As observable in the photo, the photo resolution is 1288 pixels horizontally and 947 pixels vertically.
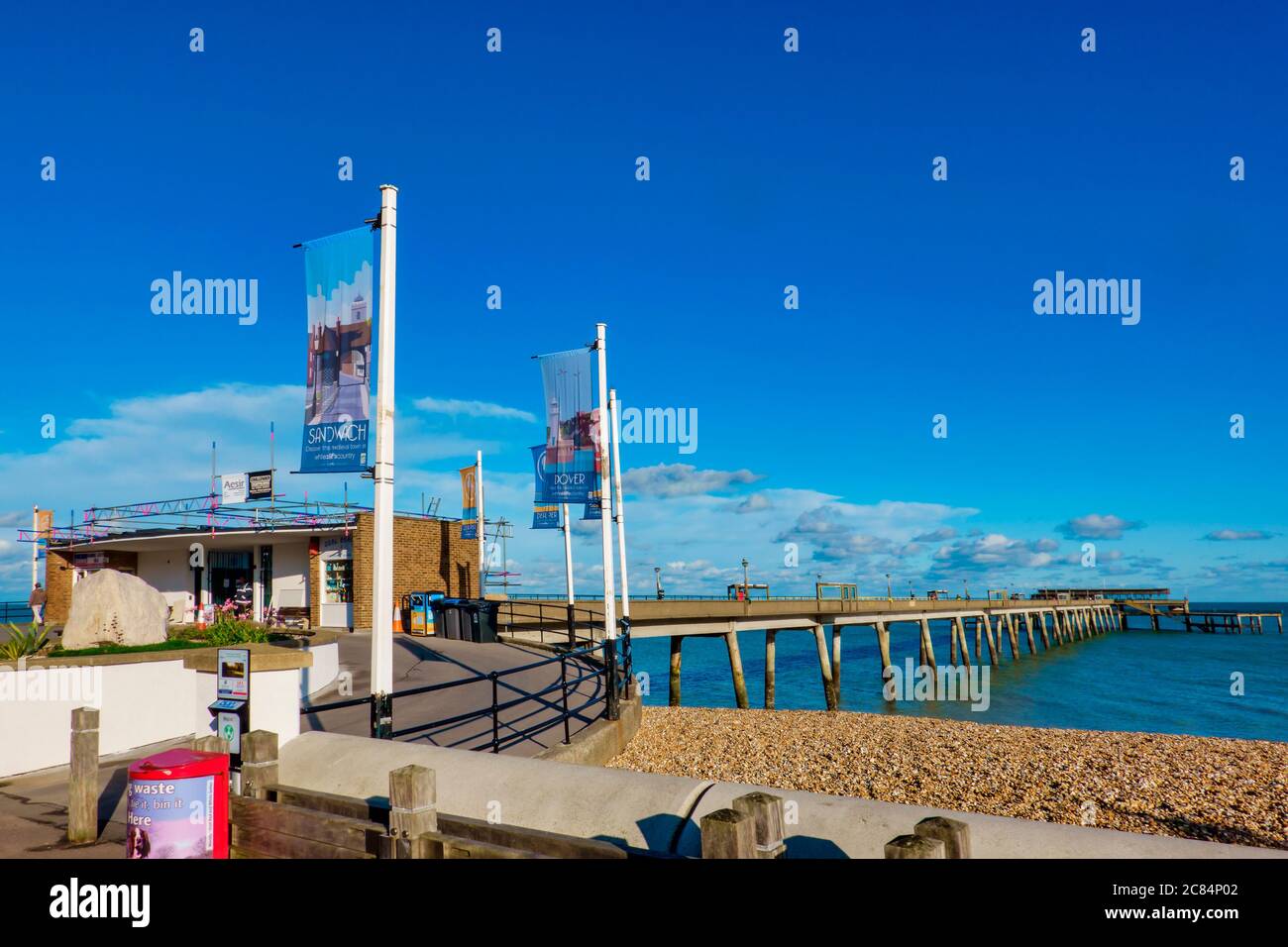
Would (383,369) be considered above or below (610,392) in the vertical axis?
below

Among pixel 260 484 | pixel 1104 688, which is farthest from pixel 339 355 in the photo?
pixel 1104 688

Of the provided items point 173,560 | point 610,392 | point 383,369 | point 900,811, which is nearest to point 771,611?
point 610,392

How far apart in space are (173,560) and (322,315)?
32.6 m

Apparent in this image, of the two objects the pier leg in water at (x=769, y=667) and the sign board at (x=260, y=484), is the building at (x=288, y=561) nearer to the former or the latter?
the sign board at (x=260, y=484)

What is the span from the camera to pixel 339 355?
971 centimetres

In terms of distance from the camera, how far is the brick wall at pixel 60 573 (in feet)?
123

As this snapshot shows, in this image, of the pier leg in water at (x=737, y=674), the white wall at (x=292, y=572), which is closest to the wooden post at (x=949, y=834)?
the pier leg in water at (x=737, y=674)

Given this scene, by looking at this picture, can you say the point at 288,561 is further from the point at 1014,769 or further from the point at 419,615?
the point at 1014,769

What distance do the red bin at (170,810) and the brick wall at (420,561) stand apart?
2486 centimetres
